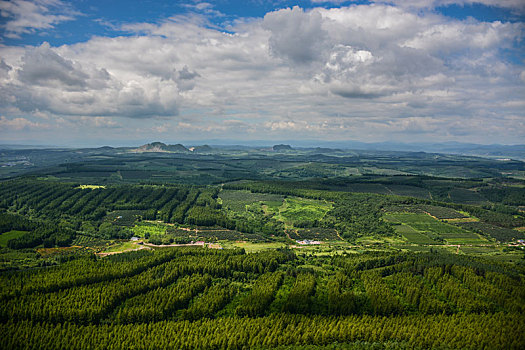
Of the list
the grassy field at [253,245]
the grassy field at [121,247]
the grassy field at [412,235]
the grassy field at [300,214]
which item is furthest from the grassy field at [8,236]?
the grassy field at [412,235]

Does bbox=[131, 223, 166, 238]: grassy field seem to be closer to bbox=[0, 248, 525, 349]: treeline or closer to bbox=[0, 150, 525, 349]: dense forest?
bbox=[0, 150, 525, 349]: dense forest

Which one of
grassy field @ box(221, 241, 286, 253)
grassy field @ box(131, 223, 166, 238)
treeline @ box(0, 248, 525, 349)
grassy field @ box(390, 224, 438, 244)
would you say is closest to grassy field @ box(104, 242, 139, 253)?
grassy field @ box(131, 223, 166, 238)

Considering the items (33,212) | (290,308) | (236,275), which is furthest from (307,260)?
(33,212)

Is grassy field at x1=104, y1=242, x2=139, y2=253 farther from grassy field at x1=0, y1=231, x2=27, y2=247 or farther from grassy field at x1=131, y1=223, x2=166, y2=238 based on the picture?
grassy field at x1=0, y1=231, x2=27, y2=247

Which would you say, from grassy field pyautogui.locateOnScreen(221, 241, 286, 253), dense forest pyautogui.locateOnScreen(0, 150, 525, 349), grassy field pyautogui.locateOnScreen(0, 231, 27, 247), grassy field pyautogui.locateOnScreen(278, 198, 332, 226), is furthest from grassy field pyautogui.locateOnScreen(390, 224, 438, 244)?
grassy field pyautogui.locateOnScreen(0, 231, 27, 247)

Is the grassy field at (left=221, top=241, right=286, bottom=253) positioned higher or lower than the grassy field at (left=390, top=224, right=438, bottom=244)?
lower

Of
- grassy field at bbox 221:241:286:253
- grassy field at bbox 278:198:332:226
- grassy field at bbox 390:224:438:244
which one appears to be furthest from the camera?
grassy field at bbox 278:198:332:226

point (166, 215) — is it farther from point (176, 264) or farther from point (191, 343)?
point (191, 343)

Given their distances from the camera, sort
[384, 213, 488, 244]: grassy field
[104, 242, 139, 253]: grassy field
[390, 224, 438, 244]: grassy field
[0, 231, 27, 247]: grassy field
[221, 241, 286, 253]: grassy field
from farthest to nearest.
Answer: [384, 213, 488, 244]: grassy field, [390, 224, 438, 244]: grassy field, [221, 241, 286, 253]: grassy field, [0, 231, 27, 247]: grassy field, [104, 242, 139, 253]: grassy field

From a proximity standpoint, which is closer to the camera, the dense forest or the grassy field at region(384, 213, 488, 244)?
the dense forest

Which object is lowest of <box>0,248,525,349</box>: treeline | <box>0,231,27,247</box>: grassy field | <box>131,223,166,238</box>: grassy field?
<box>0,248,525,349</box>: treeline

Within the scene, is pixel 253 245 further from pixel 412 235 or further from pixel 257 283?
pixel 412 235
